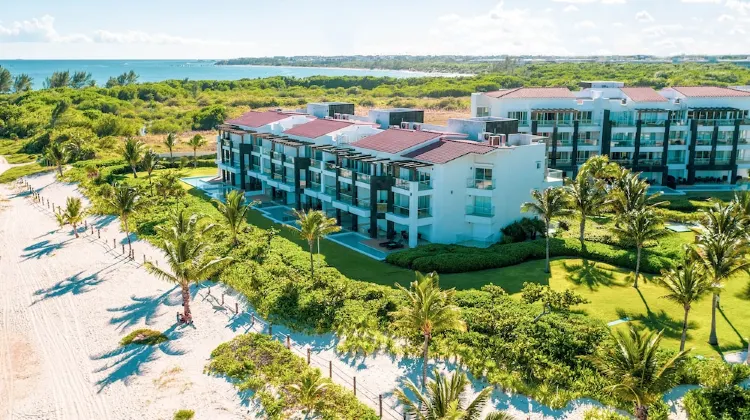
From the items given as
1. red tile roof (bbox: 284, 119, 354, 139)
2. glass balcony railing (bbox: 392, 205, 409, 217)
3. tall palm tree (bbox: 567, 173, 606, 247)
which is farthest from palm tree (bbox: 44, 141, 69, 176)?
tall palm tree (bbox: 567, 173, 606, 247)

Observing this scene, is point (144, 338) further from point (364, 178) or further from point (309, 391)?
point (364, 178)

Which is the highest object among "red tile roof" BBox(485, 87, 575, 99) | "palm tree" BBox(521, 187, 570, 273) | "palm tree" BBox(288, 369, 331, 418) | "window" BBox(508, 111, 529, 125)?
"red tile roof" BBox(485, 87, 575, 99)

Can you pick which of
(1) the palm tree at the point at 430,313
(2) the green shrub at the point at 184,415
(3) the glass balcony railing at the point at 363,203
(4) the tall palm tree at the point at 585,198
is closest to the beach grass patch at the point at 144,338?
(2) the green shrub at the point at 184,415

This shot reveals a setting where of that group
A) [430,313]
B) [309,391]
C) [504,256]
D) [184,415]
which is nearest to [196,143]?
[504,256]

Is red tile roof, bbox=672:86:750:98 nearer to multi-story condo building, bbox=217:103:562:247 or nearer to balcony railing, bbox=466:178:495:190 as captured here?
multi-story condo building, bbox=217:103:562:247

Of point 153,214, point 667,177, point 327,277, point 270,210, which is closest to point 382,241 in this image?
point 327,277
